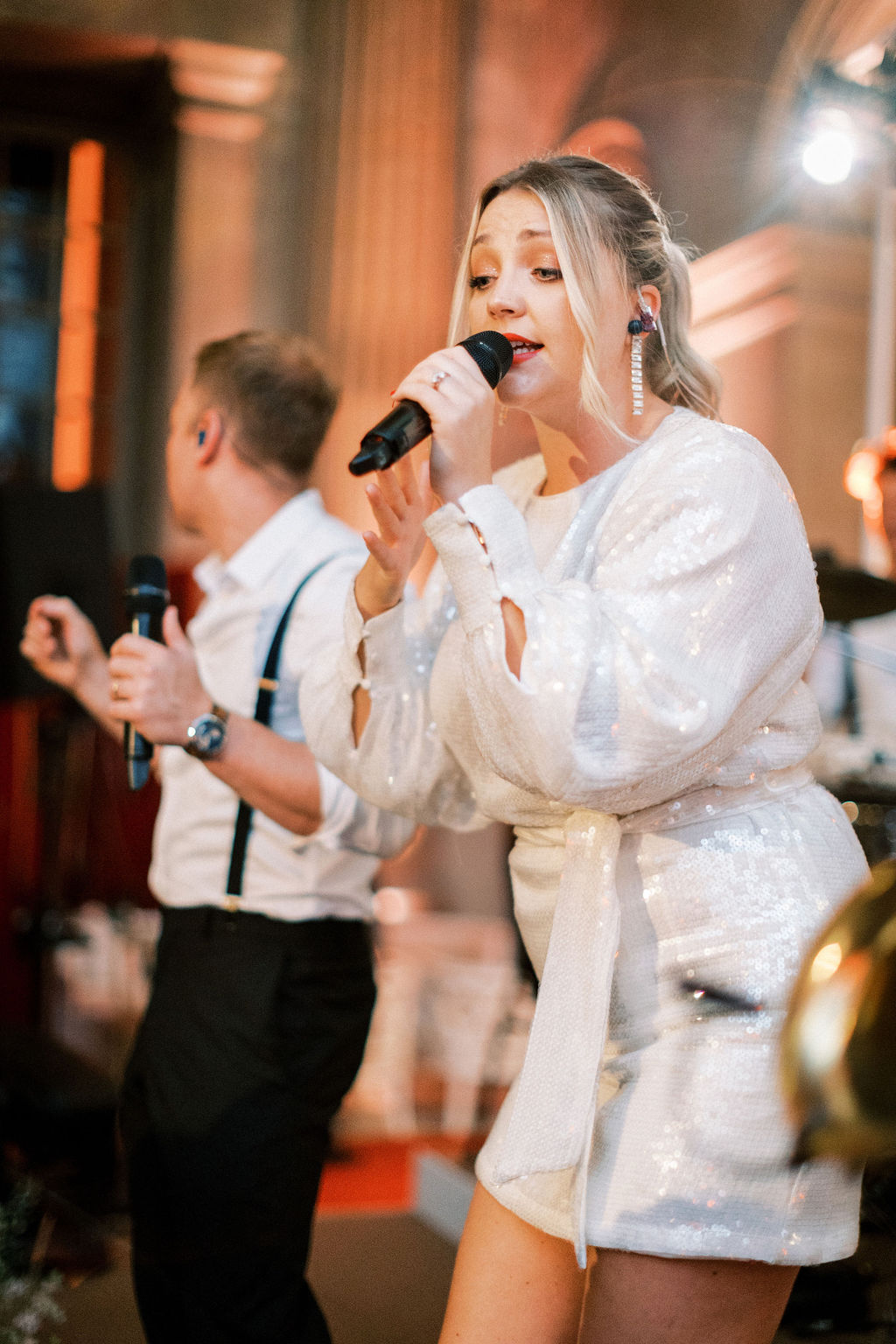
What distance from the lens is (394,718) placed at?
1570 mm

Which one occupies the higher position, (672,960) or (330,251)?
(330,251)

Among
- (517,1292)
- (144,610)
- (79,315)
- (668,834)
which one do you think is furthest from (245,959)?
(79,315)

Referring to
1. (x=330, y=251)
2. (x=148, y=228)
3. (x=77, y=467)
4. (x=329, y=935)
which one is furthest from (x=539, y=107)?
(x=329, y=935)

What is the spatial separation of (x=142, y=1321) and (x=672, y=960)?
120 centimetres

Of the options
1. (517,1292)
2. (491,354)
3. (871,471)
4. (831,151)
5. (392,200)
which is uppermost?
(392,200)

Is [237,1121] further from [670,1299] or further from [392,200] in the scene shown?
[392,200]

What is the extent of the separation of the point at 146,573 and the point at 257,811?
1.27ft

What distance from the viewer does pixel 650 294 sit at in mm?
1413

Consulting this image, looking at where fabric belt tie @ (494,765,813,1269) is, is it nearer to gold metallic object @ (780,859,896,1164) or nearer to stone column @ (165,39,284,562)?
gold metallic object @ (780,859,896,1164)

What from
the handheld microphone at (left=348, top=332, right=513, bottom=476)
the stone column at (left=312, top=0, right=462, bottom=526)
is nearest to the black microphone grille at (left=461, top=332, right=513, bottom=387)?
the handheld microphone at (left=348, top=332, right=513, bottom=476)

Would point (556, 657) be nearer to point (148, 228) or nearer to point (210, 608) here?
point (210, 608)

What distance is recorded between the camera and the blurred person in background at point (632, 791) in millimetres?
1129

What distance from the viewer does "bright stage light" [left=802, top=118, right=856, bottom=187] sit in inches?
122

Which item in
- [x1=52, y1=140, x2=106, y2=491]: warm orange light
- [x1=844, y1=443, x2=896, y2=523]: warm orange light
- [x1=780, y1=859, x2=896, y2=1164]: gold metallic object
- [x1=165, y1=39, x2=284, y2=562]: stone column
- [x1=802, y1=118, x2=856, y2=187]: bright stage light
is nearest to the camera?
[x1=780, y1=859, x2=896, y2=1164]: gold metallic object
